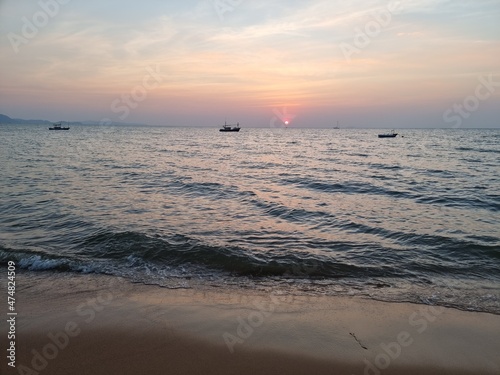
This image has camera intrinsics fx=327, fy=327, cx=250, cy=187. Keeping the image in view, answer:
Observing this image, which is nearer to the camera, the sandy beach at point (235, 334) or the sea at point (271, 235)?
the sandy beach at point (235, 334)

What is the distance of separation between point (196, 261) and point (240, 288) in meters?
2.18

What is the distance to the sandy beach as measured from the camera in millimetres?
4676

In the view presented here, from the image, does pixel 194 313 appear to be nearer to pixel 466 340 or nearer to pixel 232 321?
pixel 232 321

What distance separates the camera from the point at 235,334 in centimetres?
548

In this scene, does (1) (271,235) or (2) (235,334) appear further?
(1) (271,235)

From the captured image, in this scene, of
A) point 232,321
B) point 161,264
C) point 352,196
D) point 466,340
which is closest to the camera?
point 466,340

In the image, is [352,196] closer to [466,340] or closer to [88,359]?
[466,340]

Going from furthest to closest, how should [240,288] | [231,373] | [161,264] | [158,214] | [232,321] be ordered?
[158,214] < [161,264] < [240,288] < [232,321] < [231,373]

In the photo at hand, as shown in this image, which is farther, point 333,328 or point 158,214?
point 158,214

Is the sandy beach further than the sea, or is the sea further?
the sea

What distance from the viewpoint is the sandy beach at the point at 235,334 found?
15.3ft

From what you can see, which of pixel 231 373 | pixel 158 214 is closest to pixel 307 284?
pixel 231 373

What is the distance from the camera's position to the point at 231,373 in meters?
4.48

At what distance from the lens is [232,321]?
5.95 metres
